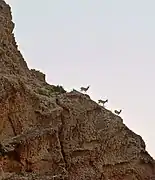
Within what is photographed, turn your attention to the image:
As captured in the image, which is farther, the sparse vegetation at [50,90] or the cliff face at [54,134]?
the sparse vegetation at [50,90]

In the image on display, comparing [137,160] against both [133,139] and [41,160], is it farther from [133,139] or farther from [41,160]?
[41,160]

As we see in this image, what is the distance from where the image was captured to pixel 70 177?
2341cm

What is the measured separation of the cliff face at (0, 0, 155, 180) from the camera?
19.8 m

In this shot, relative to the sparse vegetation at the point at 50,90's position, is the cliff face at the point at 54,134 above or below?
below

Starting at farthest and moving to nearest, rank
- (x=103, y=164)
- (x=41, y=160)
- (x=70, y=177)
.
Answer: (x=103, y=164) → (x=70, y=177) → (x=41, y=160)

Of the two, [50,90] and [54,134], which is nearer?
[54,134]

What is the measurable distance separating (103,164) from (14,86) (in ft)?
25.3

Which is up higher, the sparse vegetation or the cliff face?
the sparse vegetation

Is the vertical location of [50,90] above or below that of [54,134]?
above

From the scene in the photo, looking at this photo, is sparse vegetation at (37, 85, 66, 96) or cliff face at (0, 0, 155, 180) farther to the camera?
sparse vegetation at (37, 85, 66, 96)

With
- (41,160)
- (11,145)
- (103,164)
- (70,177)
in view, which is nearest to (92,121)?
(103,164)

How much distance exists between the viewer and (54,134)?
21516 mm

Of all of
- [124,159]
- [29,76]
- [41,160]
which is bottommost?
[41,160]

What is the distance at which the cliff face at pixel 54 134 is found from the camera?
19.8 m
